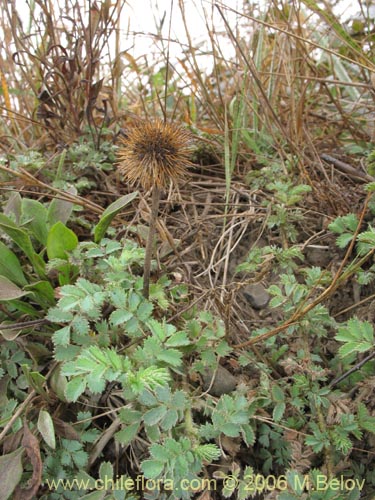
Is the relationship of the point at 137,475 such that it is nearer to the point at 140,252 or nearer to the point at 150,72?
the point at 140,252

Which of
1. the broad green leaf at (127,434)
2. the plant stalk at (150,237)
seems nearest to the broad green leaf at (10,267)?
the plant stalk at (150,237)

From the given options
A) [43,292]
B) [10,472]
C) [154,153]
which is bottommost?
[10,472]

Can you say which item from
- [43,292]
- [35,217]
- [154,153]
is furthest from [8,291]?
[154,153]

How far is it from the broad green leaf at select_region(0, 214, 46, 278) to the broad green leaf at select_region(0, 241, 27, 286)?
1.5 inches

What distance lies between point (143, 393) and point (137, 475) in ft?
0.97

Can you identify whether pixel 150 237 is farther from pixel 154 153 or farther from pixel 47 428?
pixel 47 428

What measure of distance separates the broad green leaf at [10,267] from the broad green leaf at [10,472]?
46 centimetres

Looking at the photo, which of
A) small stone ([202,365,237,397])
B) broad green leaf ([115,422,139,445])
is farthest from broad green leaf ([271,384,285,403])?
broad green leaf ([115,422,139,445])

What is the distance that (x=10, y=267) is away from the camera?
53.6 inches

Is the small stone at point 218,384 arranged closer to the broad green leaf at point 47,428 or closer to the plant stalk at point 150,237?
the plant stalk at point 150,237

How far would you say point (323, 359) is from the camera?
1.31 metres

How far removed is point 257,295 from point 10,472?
2.66 feet

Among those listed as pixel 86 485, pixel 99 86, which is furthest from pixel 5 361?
pixel 99 86

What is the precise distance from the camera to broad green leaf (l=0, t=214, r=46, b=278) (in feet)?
4.28
